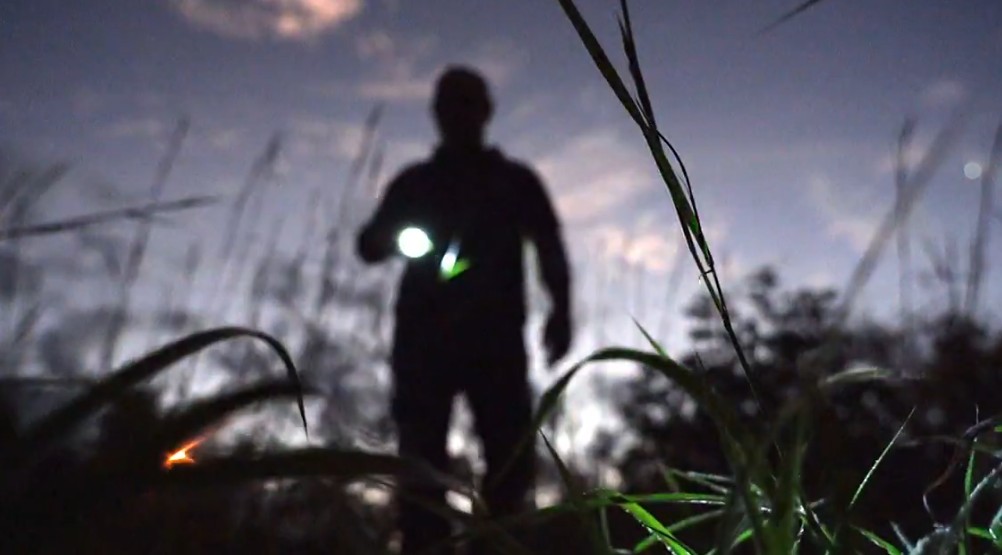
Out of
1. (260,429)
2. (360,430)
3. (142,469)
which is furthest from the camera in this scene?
(260,429)

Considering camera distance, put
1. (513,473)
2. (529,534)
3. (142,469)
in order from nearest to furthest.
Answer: (142,469) < (529,534) < (513,473)

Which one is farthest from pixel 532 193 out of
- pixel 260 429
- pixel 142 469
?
pixel 142 469

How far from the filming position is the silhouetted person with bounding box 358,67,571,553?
→ 3135 millimetres

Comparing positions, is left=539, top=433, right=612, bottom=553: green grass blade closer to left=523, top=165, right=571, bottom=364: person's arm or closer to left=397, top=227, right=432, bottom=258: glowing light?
left=397, top=227, right=432, bottom=258: glowing light

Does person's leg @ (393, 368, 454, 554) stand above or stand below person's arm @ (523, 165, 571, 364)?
below

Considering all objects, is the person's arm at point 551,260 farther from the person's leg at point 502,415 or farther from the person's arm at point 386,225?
the person's arm at point 386,225

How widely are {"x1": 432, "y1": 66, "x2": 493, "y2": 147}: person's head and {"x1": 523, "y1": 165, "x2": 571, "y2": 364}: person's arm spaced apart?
0.23 metres

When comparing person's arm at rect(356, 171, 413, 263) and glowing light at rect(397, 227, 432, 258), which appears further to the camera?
person's arm at rect(356, 171, 413, 263)

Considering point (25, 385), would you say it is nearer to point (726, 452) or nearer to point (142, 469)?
point (142, 469)

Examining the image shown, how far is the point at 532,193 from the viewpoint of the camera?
3.31 meters

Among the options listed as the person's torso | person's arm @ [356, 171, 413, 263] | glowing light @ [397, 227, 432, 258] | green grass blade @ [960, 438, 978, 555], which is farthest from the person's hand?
green grass blade @ [960, 438, 978, 555]

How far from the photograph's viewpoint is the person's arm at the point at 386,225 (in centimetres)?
310

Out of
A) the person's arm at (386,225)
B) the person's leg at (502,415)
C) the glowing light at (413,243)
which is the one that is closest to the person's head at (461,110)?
the person's arm at (386,225)

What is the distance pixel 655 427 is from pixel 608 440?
440mm
